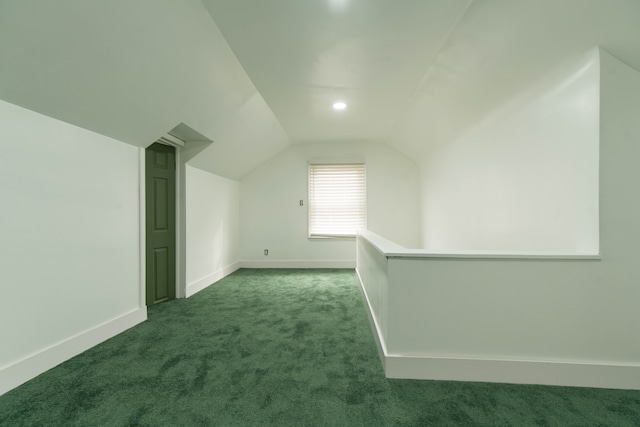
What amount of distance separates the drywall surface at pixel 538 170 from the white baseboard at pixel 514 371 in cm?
73

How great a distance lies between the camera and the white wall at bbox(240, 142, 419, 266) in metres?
5.40

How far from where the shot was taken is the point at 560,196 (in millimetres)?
1817

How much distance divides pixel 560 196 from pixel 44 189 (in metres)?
3.60

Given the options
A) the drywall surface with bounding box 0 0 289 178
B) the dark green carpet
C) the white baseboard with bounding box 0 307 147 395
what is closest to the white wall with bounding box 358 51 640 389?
the dark green carpet

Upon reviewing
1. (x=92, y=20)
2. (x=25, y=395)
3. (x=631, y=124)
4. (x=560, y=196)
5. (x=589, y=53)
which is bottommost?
(x=25, y=395)

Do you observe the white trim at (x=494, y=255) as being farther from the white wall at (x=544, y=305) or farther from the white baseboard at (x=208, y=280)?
the white baseboard at (x=208, y=280)

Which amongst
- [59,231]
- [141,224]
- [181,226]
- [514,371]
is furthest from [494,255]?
[181,226]

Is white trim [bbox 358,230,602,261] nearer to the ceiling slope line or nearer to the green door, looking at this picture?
the ceiling slope line

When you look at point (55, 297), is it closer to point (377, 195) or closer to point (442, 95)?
point (442, 95)

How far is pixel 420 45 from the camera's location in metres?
2.21

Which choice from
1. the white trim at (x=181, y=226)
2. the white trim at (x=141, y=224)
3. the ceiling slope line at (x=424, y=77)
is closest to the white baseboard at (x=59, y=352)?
the white trim at (x=141, y=224)

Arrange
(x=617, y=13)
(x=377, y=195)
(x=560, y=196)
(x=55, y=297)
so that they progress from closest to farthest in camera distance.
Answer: (x=617, y=13)
(x=560, y=196)
(x=55, y=297)
(x=377, y=195)

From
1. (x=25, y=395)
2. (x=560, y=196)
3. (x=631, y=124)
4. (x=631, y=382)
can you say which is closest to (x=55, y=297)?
(x=25, y=395)

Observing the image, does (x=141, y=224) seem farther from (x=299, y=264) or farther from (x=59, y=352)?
(x=299, y=264)
